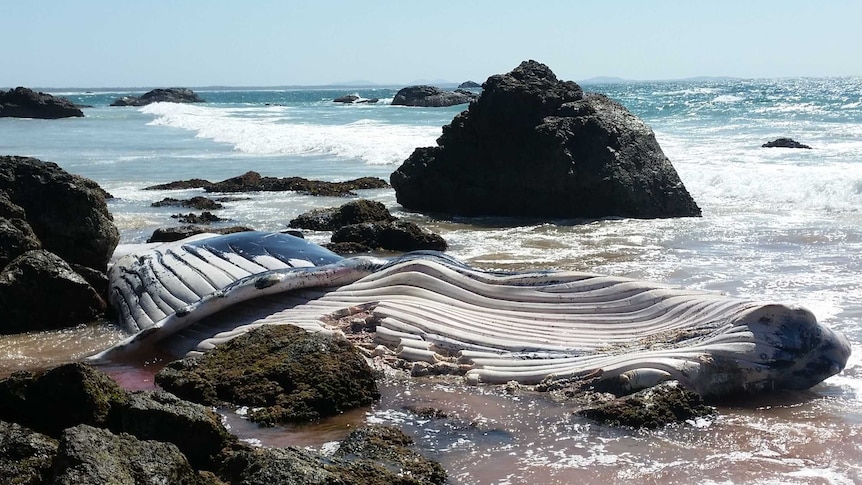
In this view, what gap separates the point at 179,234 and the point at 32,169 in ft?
8.00

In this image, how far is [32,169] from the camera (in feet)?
28.5

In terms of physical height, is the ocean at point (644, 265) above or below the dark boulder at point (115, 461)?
below

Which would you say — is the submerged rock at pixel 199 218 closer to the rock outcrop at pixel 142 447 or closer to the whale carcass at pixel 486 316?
the whale carcass at pixel 486 316

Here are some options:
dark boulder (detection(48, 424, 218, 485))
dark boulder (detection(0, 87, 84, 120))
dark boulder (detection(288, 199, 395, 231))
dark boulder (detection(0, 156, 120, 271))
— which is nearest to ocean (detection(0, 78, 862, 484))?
dark boulder (detection(288, 199, 395, 231))

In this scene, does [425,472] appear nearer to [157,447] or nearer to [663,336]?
[157,447]

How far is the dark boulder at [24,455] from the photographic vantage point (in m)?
3.66

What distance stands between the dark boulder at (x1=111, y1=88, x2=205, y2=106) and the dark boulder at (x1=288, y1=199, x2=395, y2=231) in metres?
79.6

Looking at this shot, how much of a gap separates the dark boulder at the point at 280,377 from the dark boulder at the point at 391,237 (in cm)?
537

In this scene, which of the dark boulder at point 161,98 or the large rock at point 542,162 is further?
the dark boulder at point 161,98

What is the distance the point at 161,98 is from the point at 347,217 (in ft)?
281

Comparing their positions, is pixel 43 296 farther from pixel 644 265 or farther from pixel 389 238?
pixel 644 265

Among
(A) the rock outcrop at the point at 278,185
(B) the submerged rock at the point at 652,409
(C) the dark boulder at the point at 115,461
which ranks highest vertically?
(C) the dark boulder at the point at 115,461

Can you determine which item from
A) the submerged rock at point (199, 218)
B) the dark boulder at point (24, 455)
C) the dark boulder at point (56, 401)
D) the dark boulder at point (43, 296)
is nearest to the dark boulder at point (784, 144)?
the submerged rock at point (199, 218)

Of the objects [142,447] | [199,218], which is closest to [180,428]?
[142,447]
